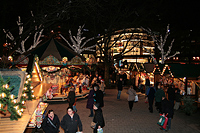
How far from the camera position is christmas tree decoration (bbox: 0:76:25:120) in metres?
3.94

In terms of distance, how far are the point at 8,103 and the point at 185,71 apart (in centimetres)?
1234

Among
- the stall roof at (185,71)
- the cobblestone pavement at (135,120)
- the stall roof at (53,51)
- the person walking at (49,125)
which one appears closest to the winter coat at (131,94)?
the cobblestone pavement at (135,120)

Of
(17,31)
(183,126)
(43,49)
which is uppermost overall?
(17,31)

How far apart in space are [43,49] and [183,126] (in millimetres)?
13652

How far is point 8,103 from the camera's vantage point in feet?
13.8

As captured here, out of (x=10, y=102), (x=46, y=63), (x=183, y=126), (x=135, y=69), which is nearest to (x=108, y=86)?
(x=135, y=69)

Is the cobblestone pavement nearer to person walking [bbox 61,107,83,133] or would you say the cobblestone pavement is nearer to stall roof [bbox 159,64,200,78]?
stall roof [bbox 159,64,200,78]

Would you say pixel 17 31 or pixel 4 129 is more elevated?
pixel 17 31

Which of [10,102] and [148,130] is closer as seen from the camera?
[10,102]

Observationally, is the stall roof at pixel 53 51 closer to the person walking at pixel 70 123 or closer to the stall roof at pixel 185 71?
the stall roof at pixel 185 71

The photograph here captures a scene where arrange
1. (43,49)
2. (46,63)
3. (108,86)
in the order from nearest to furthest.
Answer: (46,63)
(43,49)
(108,86)

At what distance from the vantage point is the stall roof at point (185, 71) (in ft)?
44.4

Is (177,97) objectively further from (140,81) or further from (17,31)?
(17,31)

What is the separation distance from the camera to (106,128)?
9.20 meters
